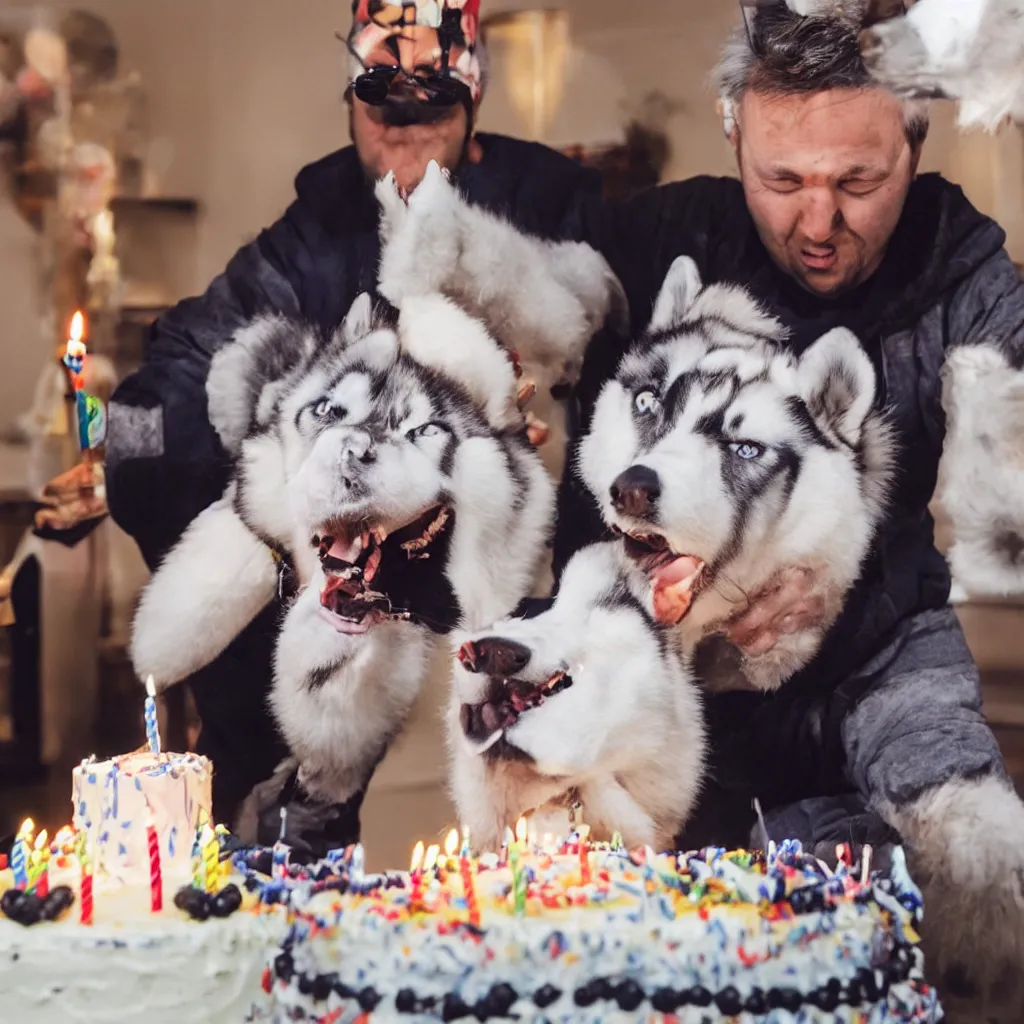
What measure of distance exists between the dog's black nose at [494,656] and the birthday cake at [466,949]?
48 cm

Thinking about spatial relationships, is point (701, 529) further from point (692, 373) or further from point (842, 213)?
point (842, 213)

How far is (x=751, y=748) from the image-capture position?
2.45 metres

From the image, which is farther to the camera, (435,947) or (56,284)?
(56,284)

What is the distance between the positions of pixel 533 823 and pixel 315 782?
0.51m

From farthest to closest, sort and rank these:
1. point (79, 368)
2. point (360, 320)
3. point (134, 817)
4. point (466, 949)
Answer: point (79, 368) → point (360, 320) → point (134, 817) → point (466, 949)

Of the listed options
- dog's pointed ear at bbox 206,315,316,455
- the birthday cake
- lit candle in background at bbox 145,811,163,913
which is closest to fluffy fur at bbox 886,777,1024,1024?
the birthday cake

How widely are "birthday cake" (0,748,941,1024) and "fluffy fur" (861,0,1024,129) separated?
1519 millimetres

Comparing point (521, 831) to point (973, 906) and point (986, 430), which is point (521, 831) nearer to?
point (973, 906)

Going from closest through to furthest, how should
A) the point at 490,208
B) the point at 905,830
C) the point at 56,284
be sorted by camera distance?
the point at 905,830 < the point at 490,208 < the point at 56,284

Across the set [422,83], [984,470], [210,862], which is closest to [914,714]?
[984,470]

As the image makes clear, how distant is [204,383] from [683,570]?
1.14 m

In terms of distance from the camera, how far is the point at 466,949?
1.88 m

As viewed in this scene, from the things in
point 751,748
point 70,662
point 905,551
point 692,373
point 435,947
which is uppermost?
point 692,373

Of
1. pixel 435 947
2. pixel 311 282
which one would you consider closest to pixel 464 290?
pixel 311 282
